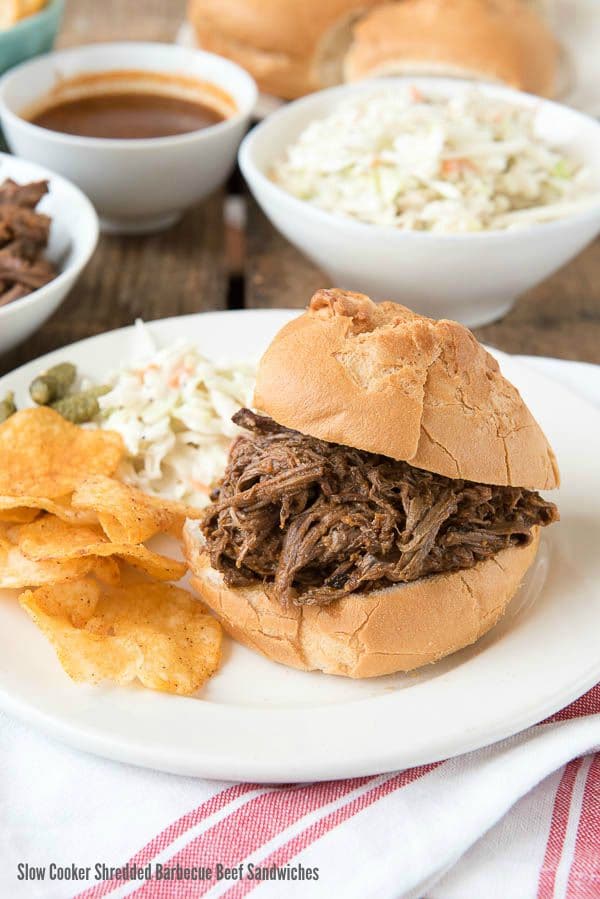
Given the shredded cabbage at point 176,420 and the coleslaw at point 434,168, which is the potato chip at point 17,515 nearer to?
the shredded cabbage at point 176,420

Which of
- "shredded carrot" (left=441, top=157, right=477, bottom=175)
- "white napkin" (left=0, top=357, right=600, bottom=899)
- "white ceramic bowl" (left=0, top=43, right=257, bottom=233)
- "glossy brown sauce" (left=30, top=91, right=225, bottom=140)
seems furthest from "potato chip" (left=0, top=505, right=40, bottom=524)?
"glossy brown sauce" (left=30, top=91, right=225, bottom=140)

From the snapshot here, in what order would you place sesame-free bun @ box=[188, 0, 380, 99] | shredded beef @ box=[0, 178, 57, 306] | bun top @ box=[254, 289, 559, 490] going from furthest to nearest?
sesame-free bun @ box=[188, 0, 380, 99]
shredded beef @ box=[0, 178, 57, 306]
bun top @ box=[254, 289, 559, 490]

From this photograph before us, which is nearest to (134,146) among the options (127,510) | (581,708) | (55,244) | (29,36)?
(55,244)

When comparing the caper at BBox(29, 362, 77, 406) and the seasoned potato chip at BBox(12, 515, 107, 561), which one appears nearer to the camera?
the seasoned potato chip at BBox(12, 515, 107, 561)

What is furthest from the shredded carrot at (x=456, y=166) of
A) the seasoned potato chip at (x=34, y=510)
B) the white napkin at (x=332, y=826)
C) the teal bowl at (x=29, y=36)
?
the white napkin at (x=332, y=826)

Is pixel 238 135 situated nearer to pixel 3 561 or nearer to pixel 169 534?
pixel 169 534

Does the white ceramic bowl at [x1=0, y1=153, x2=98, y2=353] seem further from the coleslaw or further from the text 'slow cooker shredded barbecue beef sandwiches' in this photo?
the text 'slow cooker shredded barbecue beef sandwiches'
